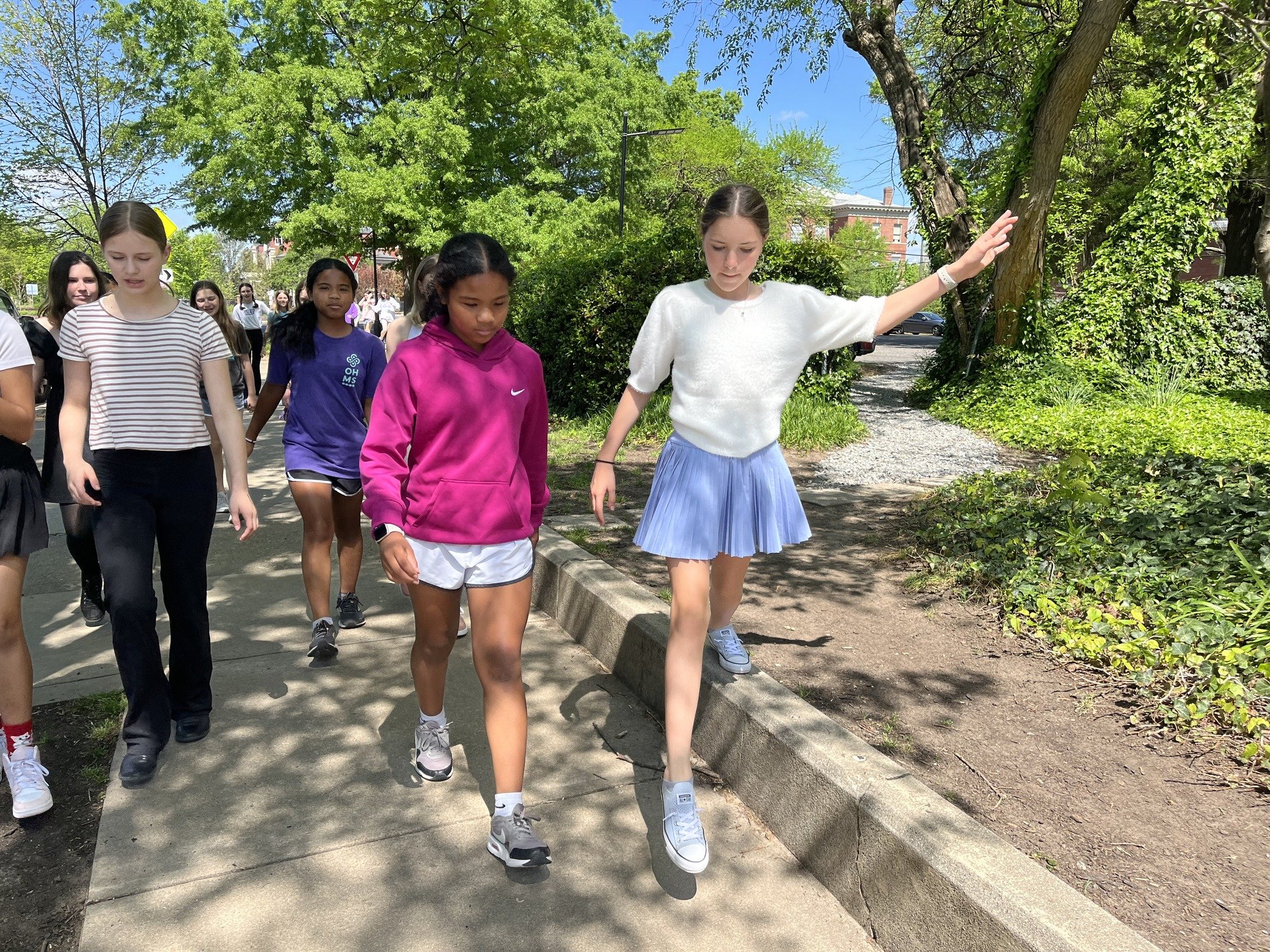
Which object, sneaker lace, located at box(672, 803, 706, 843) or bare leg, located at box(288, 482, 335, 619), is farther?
bare leg, located at box(288, 482, 335, 619)

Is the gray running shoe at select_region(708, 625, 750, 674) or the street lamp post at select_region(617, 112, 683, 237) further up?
the street lamp post at select_region(617, 112, 683, 237)

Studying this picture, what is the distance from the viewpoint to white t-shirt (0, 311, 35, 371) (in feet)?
9.10

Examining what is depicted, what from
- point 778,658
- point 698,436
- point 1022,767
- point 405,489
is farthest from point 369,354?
point 1022,767

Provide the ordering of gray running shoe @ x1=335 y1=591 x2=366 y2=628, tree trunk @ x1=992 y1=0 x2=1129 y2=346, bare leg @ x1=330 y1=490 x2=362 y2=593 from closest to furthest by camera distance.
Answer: bare leg @ x1=330 y1=490 x2=362 y2=593, gray running shoe @ x1=335 y1=591 x2=366 y2=628, tree trunk @ x1=992 y1=0 x2=1129 y2=346

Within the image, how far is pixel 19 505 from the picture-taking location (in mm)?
2938

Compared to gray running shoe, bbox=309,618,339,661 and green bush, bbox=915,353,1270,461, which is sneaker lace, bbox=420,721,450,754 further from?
green bush, bbox=915,353,1270,461

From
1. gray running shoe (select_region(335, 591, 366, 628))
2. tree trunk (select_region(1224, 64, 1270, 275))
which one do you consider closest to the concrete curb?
gray running shoe (select_region(335, 591, 366, 628))

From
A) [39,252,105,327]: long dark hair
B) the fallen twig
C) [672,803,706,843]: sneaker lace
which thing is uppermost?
[39,252,105,327]: long dark hair

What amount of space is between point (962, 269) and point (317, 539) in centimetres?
302

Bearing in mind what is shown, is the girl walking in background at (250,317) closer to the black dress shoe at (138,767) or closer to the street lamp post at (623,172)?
the black dress shoe at (138,767)

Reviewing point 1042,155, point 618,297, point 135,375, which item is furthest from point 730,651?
point 1042,155

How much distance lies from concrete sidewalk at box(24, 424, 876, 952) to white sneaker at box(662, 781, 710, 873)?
0.37 feet

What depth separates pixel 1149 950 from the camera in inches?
73.7

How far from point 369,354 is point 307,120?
67.5 feet
